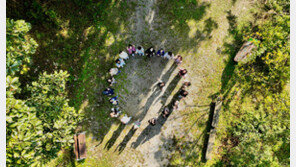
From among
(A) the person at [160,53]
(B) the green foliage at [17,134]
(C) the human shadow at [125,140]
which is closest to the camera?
(B) the green foliage at [17,134]

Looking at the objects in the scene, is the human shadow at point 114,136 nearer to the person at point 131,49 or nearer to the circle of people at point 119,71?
the circle of people at point 119,71

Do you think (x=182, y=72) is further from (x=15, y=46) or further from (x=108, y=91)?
(x=15, y=46)

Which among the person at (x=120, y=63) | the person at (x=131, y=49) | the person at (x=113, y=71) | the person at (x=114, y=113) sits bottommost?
the person at (x=114, y=113)

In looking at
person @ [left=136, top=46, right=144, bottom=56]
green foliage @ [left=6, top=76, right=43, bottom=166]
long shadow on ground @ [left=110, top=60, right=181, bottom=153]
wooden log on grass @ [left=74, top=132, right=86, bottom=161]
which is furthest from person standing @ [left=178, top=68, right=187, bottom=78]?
green foliage @ [left=6, top=76, right=43, bottom=166]

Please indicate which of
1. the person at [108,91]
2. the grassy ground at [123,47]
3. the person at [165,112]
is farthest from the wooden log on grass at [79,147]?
A: the person at [165,112]

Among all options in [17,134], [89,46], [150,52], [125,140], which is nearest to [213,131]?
[125,140]

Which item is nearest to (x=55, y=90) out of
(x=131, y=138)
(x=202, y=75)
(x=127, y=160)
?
Answer: (x=131, y=138)
